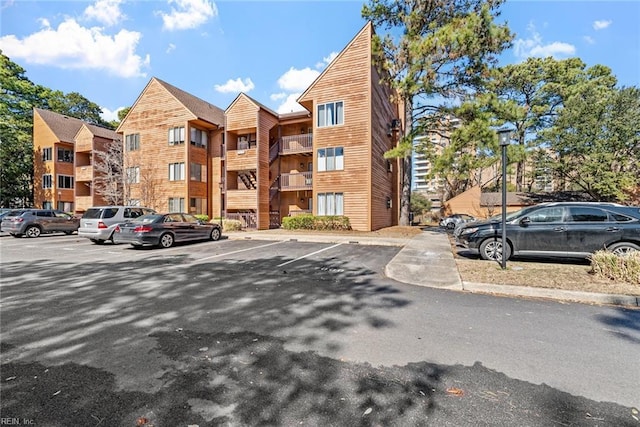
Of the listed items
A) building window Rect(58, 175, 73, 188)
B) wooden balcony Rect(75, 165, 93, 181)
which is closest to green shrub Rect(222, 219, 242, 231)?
wooden balcony Rect(75, 165, 93, 181)

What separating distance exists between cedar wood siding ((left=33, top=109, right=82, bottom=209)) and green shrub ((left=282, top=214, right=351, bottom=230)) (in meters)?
28.7

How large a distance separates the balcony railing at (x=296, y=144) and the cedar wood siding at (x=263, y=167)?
1413 mm

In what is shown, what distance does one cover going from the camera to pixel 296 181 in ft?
75.7

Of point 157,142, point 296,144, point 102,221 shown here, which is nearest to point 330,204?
point 296,144

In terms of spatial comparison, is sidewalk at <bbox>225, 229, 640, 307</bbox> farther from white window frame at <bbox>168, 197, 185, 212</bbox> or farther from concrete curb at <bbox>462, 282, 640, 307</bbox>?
white window frame at <bbox>168, 197, 185, 212</bbox>

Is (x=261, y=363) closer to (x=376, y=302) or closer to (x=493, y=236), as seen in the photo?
(x=376, y=302)

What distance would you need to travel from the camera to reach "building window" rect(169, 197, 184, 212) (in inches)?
973

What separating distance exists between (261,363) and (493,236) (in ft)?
25.9

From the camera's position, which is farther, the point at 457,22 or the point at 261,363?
the point at 457,22

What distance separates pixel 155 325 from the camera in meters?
4.02

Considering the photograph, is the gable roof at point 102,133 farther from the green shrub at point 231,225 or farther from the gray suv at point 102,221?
the gray suv at point 102,221

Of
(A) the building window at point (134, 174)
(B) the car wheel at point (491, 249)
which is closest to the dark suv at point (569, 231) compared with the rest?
(B) the car wheel at point (491, 249)

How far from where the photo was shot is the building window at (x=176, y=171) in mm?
24812

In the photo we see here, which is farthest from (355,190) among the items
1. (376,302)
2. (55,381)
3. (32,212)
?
(32,212)
